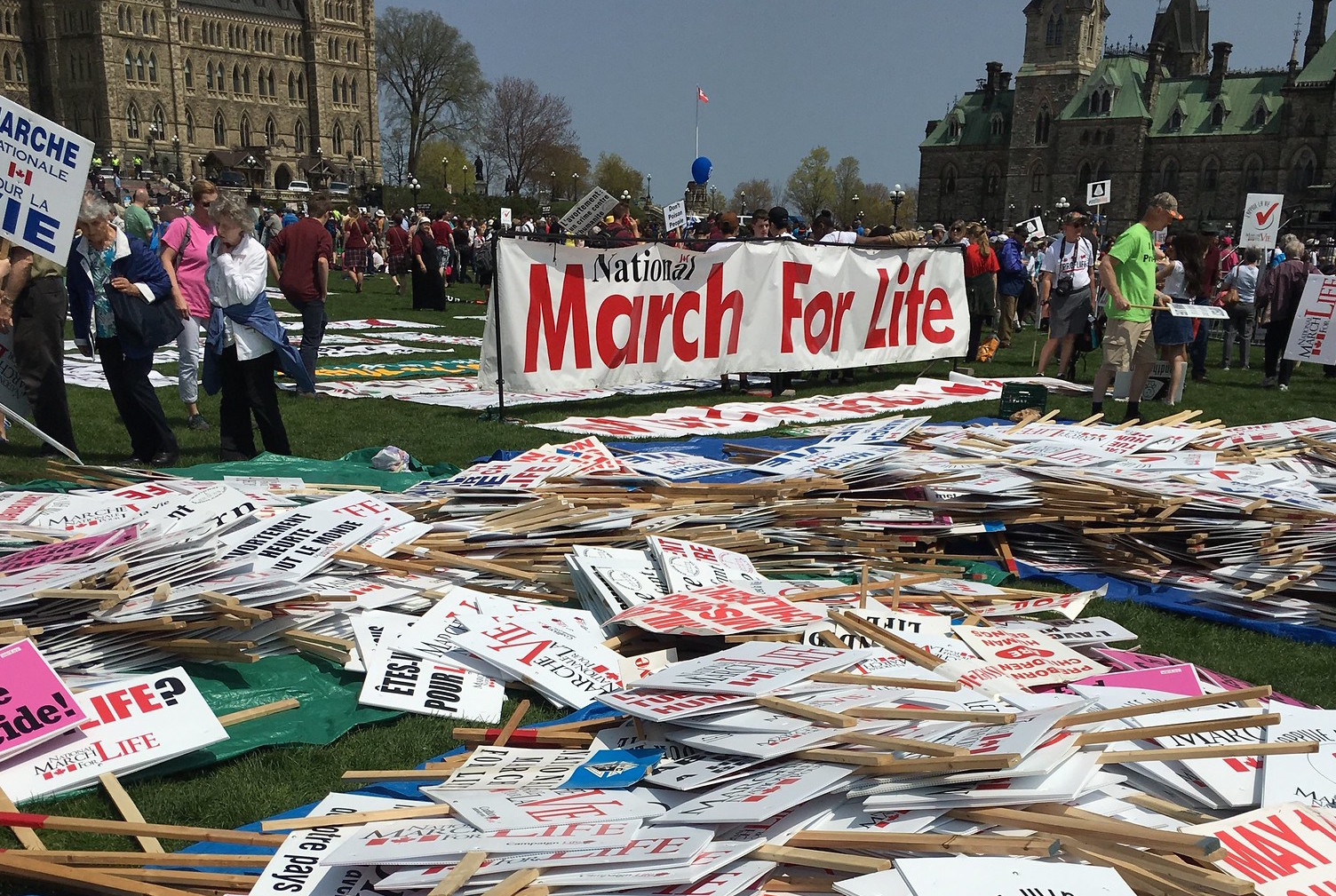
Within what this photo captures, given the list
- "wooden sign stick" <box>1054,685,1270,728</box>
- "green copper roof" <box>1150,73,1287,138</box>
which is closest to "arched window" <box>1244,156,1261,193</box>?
"green copper roof" <box>1150,73,1287,138</box>

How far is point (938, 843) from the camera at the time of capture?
2.99m

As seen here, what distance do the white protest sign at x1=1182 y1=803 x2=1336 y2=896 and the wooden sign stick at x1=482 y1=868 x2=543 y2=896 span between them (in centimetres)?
183

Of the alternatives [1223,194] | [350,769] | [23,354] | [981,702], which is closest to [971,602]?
[981,702]

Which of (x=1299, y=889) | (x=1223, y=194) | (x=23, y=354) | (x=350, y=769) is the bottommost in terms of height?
(x=350, y=769)

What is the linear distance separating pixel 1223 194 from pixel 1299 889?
107404mm

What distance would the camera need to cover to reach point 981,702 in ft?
12.6

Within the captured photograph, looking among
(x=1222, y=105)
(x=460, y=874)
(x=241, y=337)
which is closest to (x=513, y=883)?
(x=460, y=874)

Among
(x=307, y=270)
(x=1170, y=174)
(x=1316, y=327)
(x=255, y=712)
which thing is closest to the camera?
(x=255, y=712)

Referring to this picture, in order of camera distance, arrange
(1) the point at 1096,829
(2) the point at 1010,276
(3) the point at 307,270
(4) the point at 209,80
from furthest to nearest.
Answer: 1. (4) the point at 209,80
2. (2) the point at 1010,276
3. (3) the point at 307,270
4. (1) the point at 1096,829

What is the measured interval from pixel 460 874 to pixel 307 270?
10.3 meters

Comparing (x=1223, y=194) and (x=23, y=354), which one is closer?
(x=23, y=354)

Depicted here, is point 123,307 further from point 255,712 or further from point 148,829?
point 148,829

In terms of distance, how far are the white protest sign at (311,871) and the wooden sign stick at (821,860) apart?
3.51ft

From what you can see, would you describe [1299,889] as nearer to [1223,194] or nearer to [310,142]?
[1223,194]
